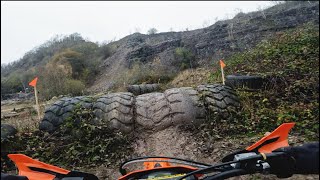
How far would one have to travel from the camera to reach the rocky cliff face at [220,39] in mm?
11609

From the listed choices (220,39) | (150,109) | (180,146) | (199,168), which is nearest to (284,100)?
(180,146)

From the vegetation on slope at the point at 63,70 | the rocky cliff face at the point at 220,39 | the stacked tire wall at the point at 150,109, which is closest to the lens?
the stacked tire wall at the point at 150,109

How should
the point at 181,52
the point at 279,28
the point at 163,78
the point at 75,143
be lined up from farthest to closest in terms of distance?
the point at 181,52
the point at 279,28
the point at 163,78
the point at 75,143

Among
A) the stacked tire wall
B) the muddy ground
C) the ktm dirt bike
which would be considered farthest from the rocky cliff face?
the ktm dirt bike

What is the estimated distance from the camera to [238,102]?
511 centimetres

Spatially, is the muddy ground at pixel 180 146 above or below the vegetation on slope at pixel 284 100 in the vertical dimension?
below

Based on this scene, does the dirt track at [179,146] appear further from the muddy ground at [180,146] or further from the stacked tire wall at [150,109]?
the stacked tire wall at [150,109]

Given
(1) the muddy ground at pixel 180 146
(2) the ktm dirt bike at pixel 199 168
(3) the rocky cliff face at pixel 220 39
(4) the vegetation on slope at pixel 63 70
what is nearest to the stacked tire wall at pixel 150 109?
(1) the muddy ground at pixel 180 146

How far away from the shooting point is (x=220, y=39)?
13.0 metres

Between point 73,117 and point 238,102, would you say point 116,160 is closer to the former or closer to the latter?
point 73,117

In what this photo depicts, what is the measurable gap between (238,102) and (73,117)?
9.66 ft

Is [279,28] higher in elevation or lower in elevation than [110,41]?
lower

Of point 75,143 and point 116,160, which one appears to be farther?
point 75,143

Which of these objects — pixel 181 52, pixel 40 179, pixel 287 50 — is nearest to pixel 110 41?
pixel 181 52
